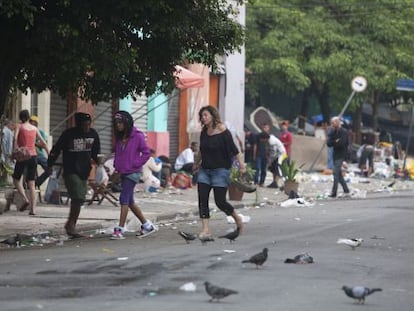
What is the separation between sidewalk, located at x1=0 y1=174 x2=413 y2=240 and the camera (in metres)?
16.0

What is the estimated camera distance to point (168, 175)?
25641mm

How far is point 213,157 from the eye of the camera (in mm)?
13711

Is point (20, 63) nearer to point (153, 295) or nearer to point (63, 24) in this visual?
point (63, 24)

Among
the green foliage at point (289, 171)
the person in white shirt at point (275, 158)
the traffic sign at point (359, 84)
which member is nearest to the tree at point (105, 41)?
the green foliage at point (289, 171)

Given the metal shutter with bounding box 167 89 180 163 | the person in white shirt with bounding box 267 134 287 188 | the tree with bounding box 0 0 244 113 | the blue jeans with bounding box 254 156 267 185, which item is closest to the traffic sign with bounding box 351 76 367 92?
the person in white shirt with bounding box 267 134 287 188

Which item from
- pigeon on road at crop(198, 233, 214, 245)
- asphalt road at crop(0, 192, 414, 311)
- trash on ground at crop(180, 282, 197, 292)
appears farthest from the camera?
pigeon on road at crop(198, 233, 214, 245)

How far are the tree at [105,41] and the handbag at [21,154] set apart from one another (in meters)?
2.41

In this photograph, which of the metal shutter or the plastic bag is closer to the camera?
the plastic bag

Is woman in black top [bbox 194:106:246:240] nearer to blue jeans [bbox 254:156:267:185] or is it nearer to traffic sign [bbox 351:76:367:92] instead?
blue jeans [bbox 254:156:267:185]

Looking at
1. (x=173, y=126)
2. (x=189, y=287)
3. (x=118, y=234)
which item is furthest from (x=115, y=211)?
(x=173, y=126)

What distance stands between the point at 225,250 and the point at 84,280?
290 cm

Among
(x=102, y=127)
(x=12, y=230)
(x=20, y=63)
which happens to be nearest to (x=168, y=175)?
(x=102, y=127)

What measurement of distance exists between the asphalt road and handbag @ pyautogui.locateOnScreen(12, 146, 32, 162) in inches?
120

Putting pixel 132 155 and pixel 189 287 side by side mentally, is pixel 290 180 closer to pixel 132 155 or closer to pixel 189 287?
pixel 132 155
